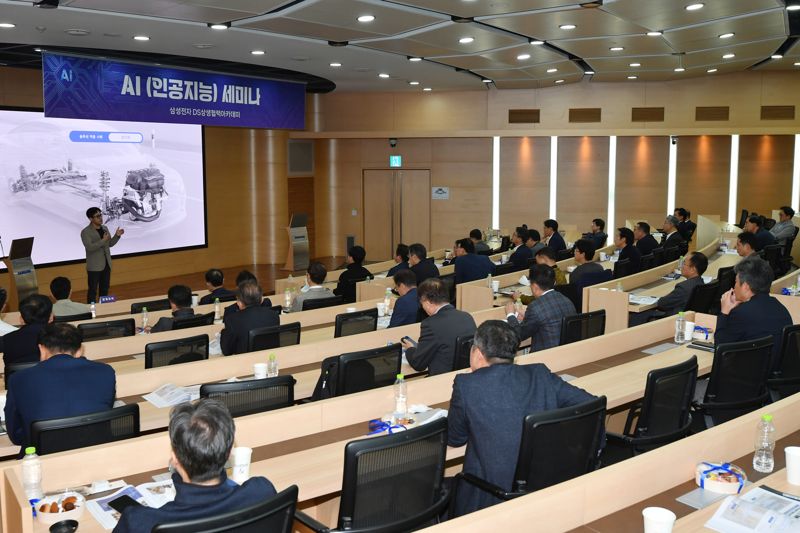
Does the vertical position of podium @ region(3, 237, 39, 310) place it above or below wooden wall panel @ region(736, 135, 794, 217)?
below

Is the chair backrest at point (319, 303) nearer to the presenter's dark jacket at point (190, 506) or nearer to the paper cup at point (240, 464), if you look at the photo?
the paper cup at point (240, 464)

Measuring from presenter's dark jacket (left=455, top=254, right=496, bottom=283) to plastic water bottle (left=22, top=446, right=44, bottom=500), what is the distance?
285 inches

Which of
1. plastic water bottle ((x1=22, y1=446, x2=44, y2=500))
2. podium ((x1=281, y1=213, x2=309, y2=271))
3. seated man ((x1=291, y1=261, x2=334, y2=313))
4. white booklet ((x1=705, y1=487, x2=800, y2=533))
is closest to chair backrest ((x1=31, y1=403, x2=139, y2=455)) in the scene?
plastic water bottle ((x1=22, y1=446, x2=44, y2=500))

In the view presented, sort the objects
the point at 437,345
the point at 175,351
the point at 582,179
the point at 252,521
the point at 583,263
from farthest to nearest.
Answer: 1. the point at 582,179
2. the point at 583,263
3. the point at 175,351
4. the point at 437,345
5. the point at 252,521

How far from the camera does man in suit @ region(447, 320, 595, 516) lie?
3.41 m

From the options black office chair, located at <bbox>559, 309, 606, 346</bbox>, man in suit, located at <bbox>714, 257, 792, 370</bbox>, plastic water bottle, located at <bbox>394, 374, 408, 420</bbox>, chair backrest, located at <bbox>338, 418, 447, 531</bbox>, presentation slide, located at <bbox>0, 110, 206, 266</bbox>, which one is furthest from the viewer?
presentation slide, located at <bbox>0, 110, 206, 266</bbox>

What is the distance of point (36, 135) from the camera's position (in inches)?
475

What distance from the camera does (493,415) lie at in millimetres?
3412

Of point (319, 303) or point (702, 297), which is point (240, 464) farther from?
point (702, 297)

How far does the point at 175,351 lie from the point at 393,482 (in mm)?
2797

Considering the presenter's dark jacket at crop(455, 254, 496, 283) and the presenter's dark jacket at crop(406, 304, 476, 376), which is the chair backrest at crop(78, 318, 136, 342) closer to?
the presenter's dark jacket at crop(406, 304, 476, 376)

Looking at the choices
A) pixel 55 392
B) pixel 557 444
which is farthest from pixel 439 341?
pixel 55 392

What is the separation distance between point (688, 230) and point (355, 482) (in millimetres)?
12703

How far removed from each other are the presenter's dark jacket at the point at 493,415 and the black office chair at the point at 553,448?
63 millimetres
